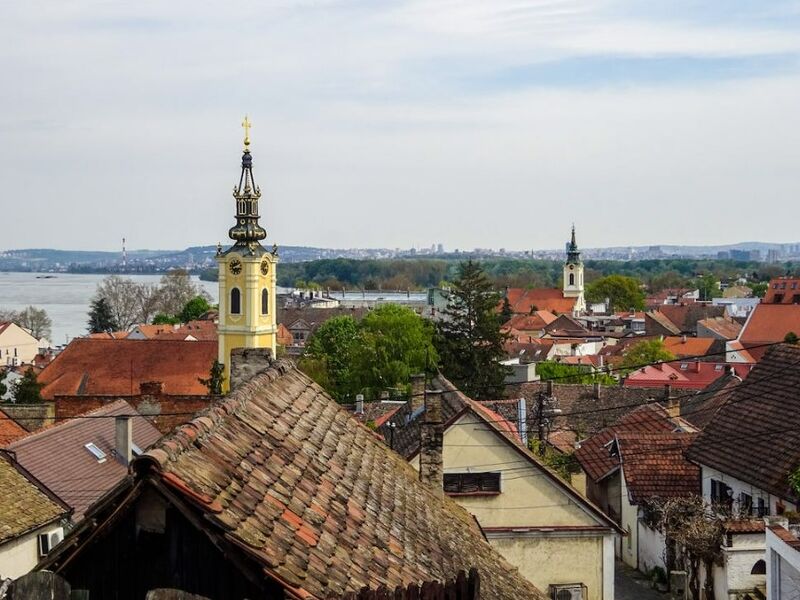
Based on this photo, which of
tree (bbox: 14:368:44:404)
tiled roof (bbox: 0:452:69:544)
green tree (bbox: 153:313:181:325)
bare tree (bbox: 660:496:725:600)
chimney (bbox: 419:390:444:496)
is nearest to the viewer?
chimney (bbox: 419:390:444:496)

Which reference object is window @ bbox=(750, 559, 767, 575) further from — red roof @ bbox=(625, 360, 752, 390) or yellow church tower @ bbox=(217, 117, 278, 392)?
yellow church tower @ bbox=(217, 117, 278, 392)

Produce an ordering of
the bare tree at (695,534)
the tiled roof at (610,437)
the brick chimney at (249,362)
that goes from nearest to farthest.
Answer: the brick chimney at (249,362) < the bare tree at (695,534) < the tiled roof at (610,437)

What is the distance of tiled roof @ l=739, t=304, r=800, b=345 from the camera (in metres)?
76.1

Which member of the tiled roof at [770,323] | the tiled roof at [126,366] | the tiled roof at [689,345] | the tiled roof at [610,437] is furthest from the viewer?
the tiled roof at [689,345]

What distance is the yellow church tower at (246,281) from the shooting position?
6084 centimetres

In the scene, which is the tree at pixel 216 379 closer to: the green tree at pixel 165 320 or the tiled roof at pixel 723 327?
the tiled roof at pixel 723 327

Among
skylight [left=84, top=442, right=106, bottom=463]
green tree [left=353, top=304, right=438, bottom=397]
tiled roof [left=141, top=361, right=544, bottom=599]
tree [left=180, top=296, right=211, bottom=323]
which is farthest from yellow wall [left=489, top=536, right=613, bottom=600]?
tree [left=180, top=296, right=211, bottom=323]

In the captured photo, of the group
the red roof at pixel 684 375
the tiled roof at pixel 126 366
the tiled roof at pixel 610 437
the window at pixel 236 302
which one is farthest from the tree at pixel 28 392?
the tiled roof at pixel 610 437

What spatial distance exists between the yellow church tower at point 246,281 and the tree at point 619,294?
101 metres

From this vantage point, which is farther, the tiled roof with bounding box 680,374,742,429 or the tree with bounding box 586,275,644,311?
the tree with bounding box 586,275,644,311

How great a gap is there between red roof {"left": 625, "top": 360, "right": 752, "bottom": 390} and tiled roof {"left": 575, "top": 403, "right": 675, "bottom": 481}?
1879 centimetres

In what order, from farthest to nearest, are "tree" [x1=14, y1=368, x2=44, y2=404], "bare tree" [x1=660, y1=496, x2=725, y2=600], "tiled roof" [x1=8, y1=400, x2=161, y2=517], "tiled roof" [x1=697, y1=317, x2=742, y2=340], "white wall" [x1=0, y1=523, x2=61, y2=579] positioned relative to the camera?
"tiled roof" [x1=697, y1=317, x2=742, y2=340], "tree" [x1=14, y1=368, x2=44, y2=404], "bare tree" [x1=660, y1=496, x2=725, y2=600], "tiled roof" [x1=8, y1=400, x2=161, y2=517], "white wall" [x1=0, y1=523, x2=61, y2=579]

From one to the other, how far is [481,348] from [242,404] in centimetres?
5102

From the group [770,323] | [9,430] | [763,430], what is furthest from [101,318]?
[763,430]
